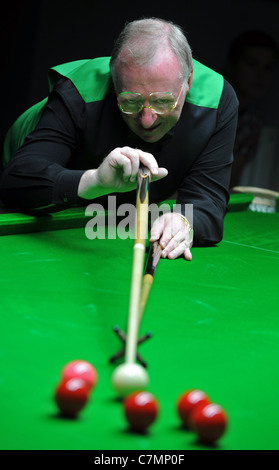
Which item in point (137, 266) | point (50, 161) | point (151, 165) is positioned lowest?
point (137, 266)

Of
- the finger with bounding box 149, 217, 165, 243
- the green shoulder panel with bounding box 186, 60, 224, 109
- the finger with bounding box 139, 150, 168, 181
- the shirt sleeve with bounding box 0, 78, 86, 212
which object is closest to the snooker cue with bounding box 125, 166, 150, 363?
the finger with bounding box 139, 150, 168, 181

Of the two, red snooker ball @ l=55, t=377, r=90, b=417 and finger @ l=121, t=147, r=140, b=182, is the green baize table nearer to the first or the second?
red snooker ball @ l=55, t=377, r=90, b=417

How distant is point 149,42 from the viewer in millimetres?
2201

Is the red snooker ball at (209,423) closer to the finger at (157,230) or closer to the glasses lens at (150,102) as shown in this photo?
the finger at (157,230)

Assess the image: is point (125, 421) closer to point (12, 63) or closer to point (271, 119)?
point (12, 63)

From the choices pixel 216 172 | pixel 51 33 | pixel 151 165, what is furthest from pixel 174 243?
pixel 51 33

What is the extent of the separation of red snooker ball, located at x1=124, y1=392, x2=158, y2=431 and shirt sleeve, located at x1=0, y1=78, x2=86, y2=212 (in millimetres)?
1311

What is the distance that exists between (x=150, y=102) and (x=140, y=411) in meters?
1.38

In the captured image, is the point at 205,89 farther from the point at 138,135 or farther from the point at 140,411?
the point at 140,411

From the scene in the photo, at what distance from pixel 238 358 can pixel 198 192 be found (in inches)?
50.9

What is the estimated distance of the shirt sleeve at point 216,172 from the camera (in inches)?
99.0

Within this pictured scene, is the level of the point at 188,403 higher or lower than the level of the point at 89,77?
lower

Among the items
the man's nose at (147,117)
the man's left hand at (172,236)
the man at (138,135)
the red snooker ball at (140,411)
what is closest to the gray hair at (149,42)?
the man at (138,135)

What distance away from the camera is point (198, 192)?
2.57 m
